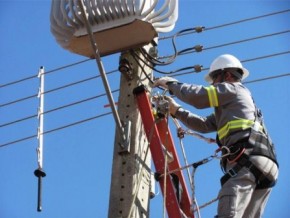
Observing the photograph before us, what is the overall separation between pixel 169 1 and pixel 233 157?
163 centimetres

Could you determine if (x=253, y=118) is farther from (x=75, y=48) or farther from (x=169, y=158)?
(x=75, y=48)

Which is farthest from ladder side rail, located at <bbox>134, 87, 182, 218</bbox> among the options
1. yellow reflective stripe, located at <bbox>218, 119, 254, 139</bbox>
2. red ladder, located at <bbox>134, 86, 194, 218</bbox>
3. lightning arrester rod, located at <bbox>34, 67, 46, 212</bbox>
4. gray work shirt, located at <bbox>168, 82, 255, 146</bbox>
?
lightning arrester rod, located at <bbox>34, 67, 46, 212</bbox>

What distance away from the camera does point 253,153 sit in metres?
4.55

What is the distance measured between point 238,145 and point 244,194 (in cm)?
36

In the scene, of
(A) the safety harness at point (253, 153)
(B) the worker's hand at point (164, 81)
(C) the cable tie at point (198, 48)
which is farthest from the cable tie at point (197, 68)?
(A) the safety harness at point (253, 153)

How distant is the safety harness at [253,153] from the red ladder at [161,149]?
38cm

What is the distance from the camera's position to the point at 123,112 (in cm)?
509

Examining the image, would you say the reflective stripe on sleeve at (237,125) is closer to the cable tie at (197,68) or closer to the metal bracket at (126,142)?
the metal bracket at (126,142)

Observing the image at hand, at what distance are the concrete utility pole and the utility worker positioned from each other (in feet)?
0.84

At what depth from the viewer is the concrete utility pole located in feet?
15.2

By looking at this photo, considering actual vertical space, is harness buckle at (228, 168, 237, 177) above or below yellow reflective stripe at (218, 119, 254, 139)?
below

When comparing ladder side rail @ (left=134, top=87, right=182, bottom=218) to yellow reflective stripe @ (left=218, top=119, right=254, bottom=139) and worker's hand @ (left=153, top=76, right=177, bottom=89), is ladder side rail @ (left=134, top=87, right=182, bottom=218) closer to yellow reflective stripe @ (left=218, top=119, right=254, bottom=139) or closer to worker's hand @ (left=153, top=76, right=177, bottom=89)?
worker's hand @ (left=153, top=76, right=177, bottom=89)

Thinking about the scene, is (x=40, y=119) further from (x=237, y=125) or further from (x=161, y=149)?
(x=237, y=125)

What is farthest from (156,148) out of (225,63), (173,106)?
(225,63)
